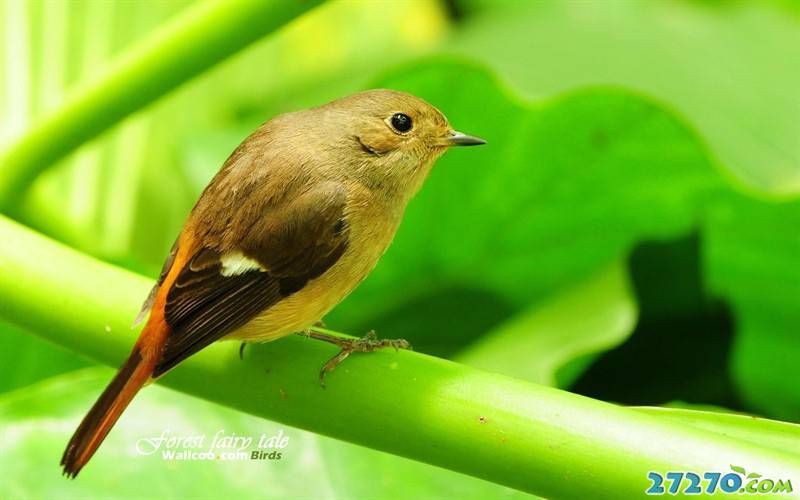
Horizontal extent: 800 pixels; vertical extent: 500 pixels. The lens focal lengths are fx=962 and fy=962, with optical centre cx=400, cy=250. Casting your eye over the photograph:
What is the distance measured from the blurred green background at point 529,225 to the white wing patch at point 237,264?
0.86 feet

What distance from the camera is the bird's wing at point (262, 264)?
1.31m

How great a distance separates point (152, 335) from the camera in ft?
3.91

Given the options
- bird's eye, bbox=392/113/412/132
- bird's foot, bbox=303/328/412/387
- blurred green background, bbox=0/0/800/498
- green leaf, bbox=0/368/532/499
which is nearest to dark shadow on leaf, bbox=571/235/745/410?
blurred green background, bbox=0/0/800/498

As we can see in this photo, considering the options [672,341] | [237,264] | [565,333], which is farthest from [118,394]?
[672,341]

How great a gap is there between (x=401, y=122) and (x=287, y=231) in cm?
29

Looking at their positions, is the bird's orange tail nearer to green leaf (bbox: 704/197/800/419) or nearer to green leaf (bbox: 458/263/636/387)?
green leaf (bbox: 458/263/636/387)

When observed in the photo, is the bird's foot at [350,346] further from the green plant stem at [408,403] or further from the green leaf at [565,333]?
→ the green leaf at [565,333]

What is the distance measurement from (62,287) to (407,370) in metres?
0.43

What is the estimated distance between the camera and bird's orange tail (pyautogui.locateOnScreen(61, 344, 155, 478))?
3.76ft

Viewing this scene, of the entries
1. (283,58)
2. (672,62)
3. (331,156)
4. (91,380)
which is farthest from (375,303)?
(283,58)

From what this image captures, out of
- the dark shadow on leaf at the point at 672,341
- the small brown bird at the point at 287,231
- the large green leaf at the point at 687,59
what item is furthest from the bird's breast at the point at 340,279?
the large green leaf at the point at 687,59

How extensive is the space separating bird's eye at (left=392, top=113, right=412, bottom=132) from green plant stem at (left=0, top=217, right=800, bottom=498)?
18.0 inches

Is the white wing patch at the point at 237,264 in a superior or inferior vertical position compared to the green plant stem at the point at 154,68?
inferior

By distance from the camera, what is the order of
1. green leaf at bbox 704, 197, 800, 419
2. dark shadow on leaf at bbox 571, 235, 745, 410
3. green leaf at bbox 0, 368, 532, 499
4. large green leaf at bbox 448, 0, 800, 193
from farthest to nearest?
large green leaf at bbox 448, 0, 800, 193 → dark shadow on leaf at bbox 571, 235, 745, 410 → green leaf at bbox 704, 197, 800, 419 → green leaf at bbox 0, 368, 532, 499
